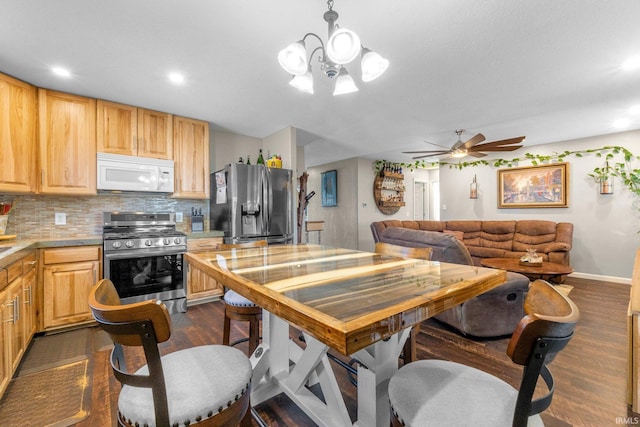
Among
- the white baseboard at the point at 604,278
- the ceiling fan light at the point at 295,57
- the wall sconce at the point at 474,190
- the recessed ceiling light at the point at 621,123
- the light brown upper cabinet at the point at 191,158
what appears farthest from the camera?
the wall sconce at the point at 474,190

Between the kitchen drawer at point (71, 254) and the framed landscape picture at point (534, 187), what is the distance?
21.8 ft

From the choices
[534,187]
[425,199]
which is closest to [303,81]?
[534,187]

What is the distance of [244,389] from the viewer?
95 centimetres

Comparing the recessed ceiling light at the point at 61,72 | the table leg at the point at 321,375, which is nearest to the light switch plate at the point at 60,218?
the recessed ceiling light at the point at 61,72

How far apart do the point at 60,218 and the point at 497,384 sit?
4000 millimetres

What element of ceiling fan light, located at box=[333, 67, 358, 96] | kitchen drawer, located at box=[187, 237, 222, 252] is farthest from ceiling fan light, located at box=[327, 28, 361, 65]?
kitchen drawer, located at box=[187, 237, 222, 252]

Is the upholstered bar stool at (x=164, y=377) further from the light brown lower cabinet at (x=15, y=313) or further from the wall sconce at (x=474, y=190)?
the wall sconce at (x=474, y=190)

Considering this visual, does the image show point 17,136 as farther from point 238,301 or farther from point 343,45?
point 343,45

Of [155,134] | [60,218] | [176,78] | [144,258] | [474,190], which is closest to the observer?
[176,78]

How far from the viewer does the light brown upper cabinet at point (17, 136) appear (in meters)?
2.37

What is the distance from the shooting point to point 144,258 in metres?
2.89

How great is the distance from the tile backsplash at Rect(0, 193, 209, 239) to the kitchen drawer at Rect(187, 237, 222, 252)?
0.69 m

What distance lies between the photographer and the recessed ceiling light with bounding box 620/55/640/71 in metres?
2.29

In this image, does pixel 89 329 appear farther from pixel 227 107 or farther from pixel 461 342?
pixel 461 342
